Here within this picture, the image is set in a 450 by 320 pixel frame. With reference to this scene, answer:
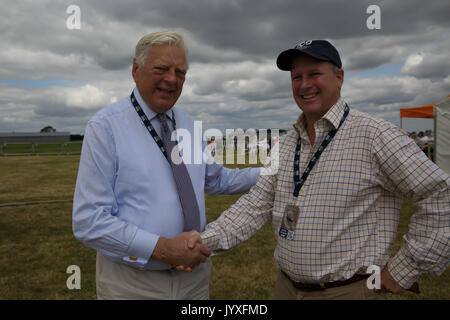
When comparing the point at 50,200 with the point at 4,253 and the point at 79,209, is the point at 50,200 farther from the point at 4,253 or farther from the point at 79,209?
the point at 79,209

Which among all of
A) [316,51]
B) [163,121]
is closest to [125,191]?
[163,121]

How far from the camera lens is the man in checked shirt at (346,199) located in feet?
7.07

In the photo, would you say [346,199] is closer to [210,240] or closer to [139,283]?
[210,240]

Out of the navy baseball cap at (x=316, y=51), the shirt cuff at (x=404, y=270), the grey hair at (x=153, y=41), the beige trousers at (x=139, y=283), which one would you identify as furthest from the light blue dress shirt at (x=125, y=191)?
the shirt cuff at (x=404, y=270)

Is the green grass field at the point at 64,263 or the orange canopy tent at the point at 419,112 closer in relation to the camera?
the green grass field at the point at 64,263

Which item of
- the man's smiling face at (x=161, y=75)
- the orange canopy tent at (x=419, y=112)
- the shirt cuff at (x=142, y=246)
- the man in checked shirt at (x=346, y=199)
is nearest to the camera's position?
the man in checked shirt at (x=346, y=199)

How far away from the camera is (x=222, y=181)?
11.0 ft

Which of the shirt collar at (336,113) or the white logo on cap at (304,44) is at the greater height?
the white logo on cap at (304,44)

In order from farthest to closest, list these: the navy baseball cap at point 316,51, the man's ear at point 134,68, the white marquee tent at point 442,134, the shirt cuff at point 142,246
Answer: the white marquee tent at point 442,134 < the man's ear at point 134,68 < the navy baseball cap at point 316,51 < the shirt cuff at point 142,246

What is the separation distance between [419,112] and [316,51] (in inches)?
634

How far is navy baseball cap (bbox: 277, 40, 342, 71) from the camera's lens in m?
2.40

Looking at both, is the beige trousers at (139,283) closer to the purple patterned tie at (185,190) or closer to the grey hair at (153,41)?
the purple patterned tie at (185,190)

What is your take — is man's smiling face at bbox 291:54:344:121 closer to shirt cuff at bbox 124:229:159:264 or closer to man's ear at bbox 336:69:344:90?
man's ear at bbox 336:69:344:90
